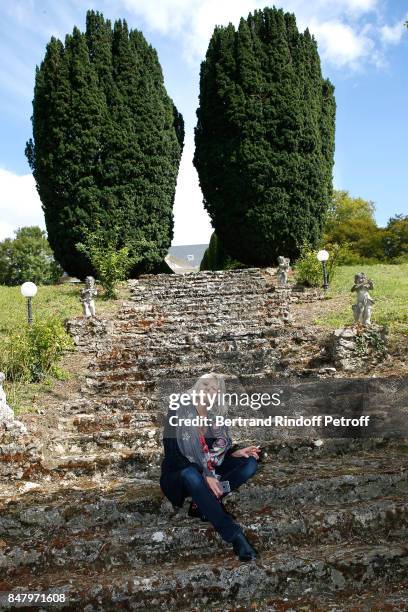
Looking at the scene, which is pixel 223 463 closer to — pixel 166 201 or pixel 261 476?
pixel 261 476

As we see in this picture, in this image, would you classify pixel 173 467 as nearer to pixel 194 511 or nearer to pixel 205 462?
pixel 205 462

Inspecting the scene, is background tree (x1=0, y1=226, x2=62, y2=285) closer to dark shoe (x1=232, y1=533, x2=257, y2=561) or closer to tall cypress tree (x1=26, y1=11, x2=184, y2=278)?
tall cypress tree (x1=26, y1=11, x2=184, y2=278)

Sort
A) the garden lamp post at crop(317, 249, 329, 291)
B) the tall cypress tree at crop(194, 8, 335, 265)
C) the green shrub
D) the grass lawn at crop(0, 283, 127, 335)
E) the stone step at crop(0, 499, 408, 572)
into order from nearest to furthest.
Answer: the stone step at crop(0, 499, 408, 572) → the grass lawn at crop(0, 283, 127, 335) → the garden lamp post at crop(317, 249, 329, 291) → the green shrub → the tall cypress tree at crop(194, 8, 335, 265)

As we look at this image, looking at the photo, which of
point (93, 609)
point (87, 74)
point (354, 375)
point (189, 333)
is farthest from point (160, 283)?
point (93, 609)

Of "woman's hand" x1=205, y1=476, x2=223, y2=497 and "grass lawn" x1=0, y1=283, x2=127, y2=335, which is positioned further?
"grass lawn" x1=0, y1=283, x2=127, y2=335

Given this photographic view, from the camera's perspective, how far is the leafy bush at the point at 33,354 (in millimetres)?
6711

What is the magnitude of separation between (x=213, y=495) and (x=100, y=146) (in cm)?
1341

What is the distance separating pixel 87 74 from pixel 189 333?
1038cm

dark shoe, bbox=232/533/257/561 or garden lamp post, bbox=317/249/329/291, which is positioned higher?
garden lamp post, bbox=317/249/329/291

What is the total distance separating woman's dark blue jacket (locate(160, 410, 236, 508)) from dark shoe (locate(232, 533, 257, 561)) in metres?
0.47

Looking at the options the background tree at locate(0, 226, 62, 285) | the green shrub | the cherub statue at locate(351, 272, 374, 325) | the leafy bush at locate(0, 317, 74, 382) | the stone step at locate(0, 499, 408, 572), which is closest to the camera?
the stone step at locate(0, 499, 408, 572)

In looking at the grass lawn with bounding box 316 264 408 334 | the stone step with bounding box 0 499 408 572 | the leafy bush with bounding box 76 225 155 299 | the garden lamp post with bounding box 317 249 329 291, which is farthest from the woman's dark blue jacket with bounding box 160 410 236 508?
the leafy bush with bounding box 76 225 155 299

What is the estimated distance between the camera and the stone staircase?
290 centimetres

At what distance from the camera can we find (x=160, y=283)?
44.0 ft
